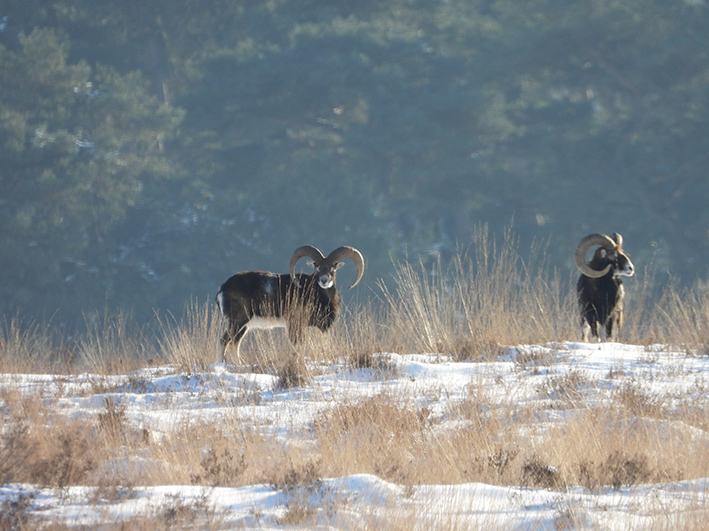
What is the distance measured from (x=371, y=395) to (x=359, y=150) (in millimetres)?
20719

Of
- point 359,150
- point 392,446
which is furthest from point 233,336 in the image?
point 359,150

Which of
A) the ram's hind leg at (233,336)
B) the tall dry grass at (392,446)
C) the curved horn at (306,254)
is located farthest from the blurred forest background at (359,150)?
the tall dry grass at (392,446)

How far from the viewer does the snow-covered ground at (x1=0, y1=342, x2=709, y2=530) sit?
348cm

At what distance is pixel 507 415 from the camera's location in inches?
214

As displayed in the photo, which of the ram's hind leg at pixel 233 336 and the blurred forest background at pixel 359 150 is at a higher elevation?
the blurred forest background at pixel 359 150

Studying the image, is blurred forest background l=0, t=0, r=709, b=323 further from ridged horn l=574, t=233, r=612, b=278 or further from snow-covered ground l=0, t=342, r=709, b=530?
snow-covered ground l=0, t=342, r=709, b=530

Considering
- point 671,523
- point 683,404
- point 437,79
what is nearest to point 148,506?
point 671,523

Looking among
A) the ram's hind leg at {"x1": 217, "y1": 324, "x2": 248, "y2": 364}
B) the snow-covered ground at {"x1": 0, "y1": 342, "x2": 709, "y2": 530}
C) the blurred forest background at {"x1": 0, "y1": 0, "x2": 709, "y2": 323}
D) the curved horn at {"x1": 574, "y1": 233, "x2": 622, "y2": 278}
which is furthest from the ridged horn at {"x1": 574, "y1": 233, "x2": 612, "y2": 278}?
the blurred forest background at {"x1": 0, "y1": 0, "x2": 709, "y2": 323}

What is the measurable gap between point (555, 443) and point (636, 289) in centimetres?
1845

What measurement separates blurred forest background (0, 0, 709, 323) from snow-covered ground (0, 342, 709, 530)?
53.5 ft

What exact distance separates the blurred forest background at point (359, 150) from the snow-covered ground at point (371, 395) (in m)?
16.3

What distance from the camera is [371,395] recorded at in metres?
6.28

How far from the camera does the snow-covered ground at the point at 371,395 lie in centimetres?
348

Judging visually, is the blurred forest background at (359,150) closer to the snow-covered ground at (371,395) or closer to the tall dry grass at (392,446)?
the snow-covered ground at (371,395)
